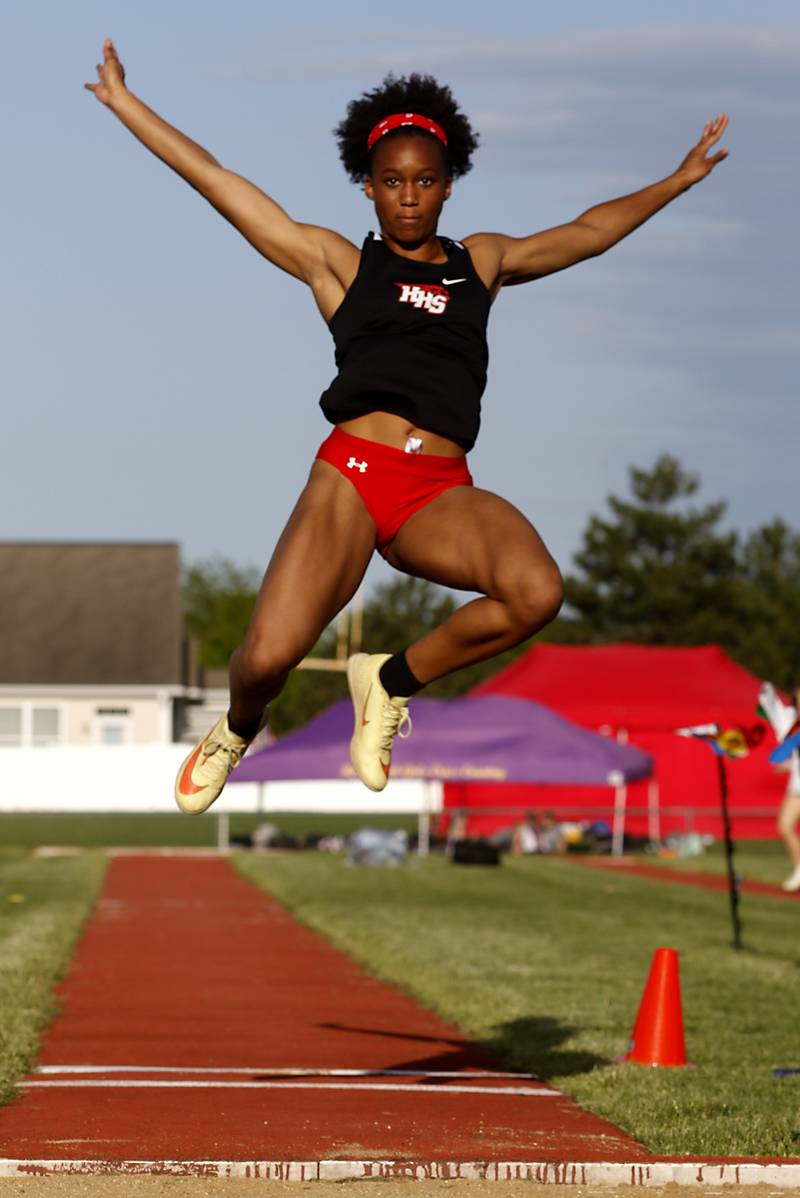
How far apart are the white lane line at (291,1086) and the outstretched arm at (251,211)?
3.41 metres

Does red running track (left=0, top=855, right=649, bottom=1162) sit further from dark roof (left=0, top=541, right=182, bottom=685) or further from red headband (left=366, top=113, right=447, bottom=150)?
dark roof (left=0, top=541, right=182, bottom=685)

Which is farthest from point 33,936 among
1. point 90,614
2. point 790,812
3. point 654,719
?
point 90,614

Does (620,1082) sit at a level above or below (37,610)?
below

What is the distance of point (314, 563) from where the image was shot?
21.0 feet

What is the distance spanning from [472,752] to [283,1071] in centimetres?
2032

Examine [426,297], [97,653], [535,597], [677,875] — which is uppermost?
[97,653]

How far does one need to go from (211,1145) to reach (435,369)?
266 centimetres

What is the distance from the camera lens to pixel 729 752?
50.7ft

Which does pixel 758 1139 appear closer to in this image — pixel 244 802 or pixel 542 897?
pixel 542 897

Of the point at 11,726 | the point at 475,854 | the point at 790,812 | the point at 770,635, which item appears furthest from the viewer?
the point at 770,635

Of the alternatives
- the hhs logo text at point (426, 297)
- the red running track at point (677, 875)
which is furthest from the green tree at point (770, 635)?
the hhs logo text at point (426, 297)

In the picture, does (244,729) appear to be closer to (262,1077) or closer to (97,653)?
(262,1077)

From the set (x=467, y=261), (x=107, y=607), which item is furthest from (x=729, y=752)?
(x=107, y=607)

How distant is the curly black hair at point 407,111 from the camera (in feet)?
22.4
